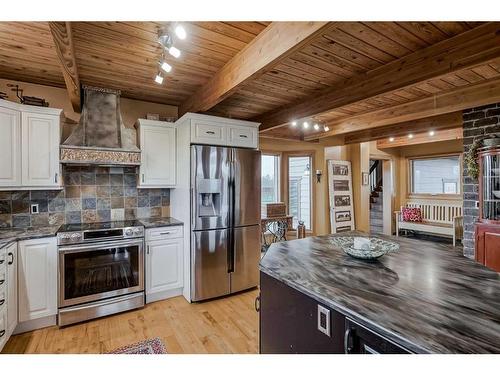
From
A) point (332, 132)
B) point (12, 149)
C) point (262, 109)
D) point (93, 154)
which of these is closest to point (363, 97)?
point (262, 109)

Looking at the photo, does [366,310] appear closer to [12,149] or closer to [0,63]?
[12,149]

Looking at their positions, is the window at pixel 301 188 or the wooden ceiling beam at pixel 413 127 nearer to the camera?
the wooden ceiling beam at pixel 413 127

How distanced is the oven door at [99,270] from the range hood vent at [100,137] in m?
0.94

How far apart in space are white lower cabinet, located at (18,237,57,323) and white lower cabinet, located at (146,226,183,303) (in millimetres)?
878

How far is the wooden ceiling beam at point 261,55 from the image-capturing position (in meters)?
1.54

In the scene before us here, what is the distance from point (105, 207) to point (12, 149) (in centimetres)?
109

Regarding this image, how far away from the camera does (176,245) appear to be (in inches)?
125

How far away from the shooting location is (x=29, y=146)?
2.60 meters

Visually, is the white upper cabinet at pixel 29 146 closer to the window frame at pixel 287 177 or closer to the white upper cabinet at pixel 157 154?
the white upper cabinet at pixel 157 154

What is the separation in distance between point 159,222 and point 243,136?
59.9 inches

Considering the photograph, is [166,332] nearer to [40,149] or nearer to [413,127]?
[40,149]

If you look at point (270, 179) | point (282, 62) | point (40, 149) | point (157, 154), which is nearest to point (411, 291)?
point (282, 62)

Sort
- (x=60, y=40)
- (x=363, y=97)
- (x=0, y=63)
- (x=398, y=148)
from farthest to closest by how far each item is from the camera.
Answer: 1. (x=398, y=148)
2. (x=363, y=97)
3. (x=0, y=63)
4. (x=60, y=40)

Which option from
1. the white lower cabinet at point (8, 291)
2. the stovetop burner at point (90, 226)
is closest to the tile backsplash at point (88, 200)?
the stovetop burner at point (90, 226)
